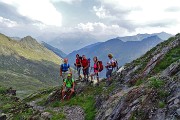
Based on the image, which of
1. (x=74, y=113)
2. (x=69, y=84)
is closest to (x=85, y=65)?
(x=69, y=84)

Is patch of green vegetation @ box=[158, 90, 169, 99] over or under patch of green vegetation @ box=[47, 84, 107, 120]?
over

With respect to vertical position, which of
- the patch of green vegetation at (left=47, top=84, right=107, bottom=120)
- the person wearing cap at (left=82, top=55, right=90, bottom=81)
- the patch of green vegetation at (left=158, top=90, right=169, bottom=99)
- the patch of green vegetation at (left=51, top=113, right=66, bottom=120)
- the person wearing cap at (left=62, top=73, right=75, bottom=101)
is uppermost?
the person wearing cap at (left=82, top=55, right=90, bottom=81)

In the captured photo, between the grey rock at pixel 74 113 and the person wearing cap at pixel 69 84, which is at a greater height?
the person wearing cap at pixel 69 84

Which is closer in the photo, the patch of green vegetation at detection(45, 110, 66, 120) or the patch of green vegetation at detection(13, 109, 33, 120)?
the patch of green vegetation at detection(45, 110, 66, 120)

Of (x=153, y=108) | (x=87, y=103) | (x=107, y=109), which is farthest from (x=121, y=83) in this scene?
(x=153, y=108)

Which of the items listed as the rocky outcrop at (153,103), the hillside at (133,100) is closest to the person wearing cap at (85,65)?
the hillside at (133,100)

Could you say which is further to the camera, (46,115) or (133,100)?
(46,115)

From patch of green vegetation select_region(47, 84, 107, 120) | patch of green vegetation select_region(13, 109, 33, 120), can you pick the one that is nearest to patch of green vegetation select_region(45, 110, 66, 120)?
patch of green vegetation select_region(47, 84, 107, 120)

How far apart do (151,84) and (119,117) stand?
315 centimetres

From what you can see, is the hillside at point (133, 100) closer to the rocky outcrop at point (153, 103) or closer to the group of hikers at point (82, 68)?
the rocky outcrop at point (153, 103)

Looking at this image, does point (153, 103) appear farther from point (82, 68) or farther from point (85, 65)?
point (82, 68)

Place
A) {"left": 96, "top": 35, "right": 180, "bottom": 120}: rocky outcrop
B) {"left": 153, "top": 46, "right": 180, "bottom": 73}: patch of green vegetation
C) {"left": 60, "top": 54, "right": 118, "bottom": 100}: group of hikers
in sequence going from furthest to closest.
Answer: {"left": 60, "top": 54, "right": 118, "bottom": 100}: group of hikers < {"left": 153, "top": 46, "right": 180, "bottom": 73}: patch of green vegetation < {"left": 96, "top": 35, "right": 180, "bottom": 120}: rocky outcrop

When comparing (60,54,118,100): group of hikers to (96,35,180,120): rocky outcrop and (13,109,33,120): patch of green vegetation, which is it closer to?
(13,109,33,120): patch of green vegetation

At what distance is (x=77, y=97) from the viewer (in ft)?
114
